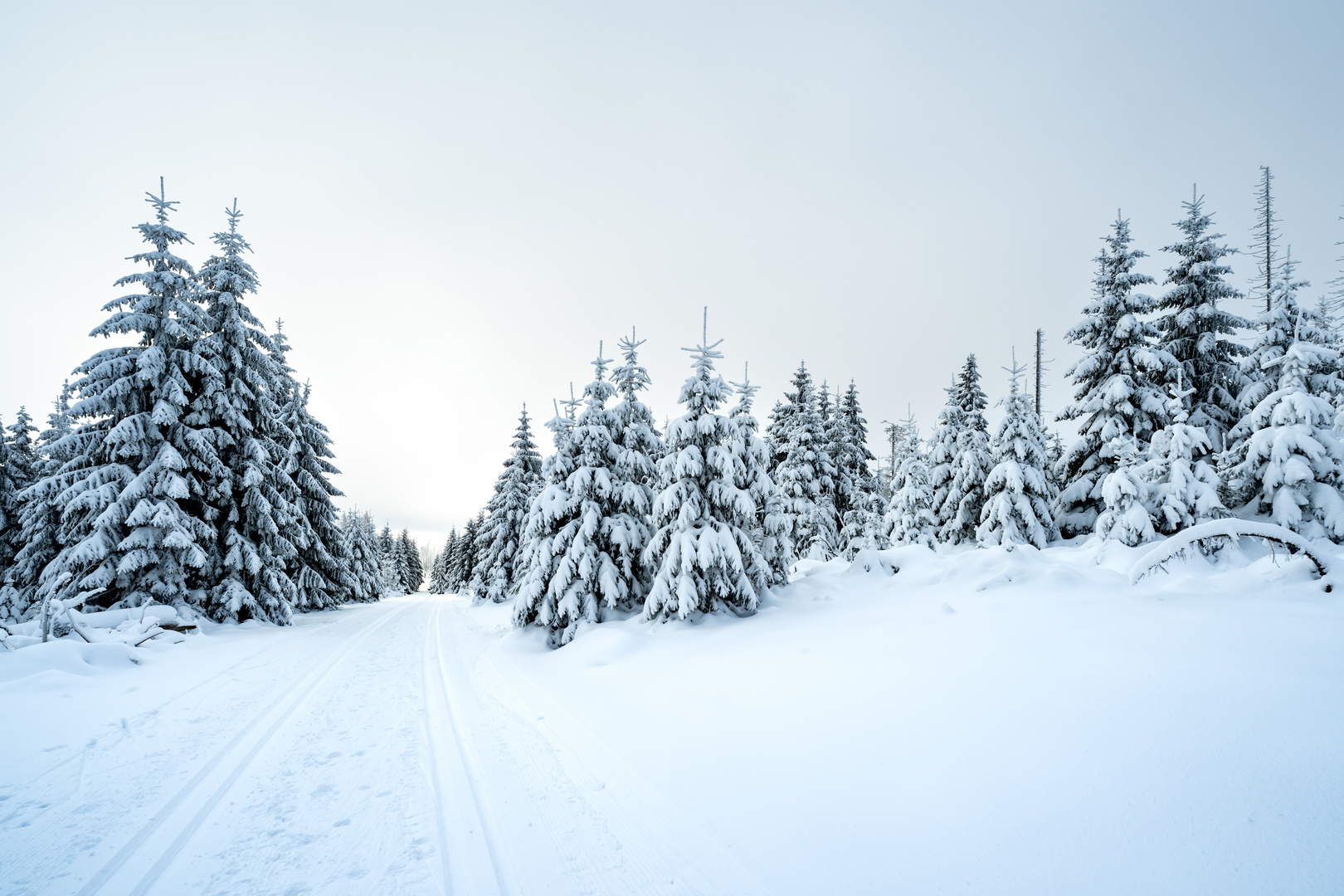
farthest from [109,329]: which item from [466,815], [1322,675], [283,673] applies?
[1322,675]

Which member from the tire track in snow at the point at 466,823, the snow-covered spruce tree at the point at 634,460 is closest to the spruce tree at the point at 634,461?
the snow-covered spruce tree at the point at 634,460

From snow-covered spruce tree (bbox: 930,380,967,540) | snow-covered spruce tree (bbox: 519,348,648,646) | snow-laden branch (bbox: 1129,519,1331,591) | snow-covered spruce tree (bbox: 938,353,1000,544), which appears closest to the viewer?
snow-laden branch (bbox: 1129,519,1331,591)

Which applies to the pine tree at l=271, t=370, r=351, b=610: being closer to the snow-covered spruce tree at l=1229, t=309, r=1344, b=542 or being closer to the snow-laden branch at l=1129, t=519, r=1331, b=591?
the snow-laden branch at l=1129, t=519, r=1331, b=591

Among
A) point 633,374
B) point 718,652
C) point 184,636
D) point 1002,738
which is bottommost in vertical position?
point 184,636

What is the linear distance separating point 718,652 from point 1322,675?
7034mm

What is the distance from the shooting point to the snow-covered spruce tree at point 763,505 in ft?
43.9

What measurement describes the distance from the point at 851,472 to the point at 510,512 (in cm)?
1869

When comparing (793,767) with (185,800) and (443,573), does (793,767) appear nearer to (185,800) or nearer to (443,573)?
(185,800)

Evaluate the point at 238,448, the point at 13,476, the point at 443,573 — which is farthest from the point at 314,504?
the point at 443,573

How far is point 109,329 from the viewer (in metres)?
15.8

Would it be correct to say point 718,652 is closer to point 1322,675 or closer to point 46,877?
point 1322,675

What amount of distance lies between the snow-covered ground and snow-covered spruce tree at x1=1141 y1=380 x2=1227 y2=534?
5099 mm

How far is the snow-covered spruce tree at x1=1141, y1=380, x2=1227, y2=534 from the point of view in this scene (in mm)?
12555

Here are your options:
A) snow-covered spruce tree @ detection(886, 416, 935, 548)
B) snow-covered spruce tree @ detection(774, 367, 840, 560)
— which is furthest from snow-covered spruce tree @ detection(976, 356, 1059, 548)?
snow-covered spruce tree @ detection(774, 367, 840, 560)
